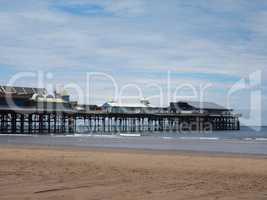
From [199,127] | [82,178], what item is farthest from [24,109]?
[82,178]

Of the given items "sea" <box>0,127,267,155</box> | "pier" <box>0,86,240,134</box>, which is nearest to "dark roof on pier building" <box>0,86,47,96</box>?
"pier" <box>0,86,240,134</box>

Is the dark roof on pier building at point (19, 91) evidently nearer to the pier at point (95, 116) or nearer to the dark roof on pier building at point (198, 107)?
the pier at point (95, 116)

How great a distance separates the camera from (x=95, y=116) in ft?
273

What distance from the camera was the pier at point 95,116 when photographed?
71000mm

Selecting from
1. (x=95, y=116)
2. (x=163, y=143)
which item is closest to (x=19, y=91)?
(x=95, y=116)

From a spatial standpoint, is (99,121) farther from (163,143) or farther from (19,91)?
(163,143)

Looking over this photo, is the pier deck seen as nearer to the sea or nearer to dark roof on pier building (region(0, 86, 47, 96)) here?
dark roof on pier building (region(0, 86, 47, 96))

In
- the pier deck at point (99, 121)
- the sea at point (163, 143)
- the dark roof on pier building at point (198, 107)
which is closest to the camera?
the sea at point (163, 143)

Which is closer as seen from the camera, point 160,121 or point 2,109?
point 2,109

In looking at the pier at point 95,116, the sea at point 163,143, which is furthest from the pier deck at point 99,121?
the sea at point 163,143

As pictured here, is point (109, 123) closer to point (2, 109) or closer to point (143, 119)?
point (143, 119)

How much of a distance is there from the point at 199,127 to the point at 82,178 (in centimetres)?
8900

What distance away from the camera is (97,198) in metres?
8.19

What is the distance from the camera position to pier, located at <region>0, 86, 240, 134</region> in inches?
2795
